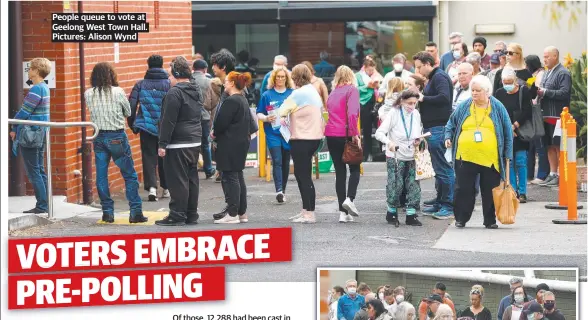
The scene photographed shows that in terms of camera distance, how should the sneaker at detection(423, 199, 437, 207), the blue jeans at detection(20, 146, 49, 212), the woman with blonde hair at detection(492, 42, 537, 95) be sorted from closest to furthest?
the blue jeans at detection(20, 146, 49, 212) < the sneaker at detection(423, 199, 437, 207) < the woman with blonde hair at detection(492, 42, 537, 95)

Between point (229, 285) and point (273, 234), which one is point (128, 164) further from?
point (229, 285)

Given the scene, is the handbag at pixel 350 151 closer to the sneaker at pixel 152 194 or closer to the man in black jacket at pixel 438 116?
the man in black jacket at pixel 438 116

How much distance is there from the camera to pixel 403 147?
41.3 ft

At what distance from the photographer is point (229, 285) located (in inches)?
341

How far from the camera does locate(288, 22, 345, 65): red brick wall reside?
2466 cm

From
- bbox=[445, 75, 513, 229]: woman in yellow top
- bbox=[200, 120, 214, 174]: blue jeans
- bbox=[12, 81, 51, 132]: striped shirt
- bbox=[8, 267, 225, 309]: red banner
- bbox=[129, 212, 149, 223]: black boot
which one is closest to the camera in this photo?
bbox=[8, 267, 225, 309]: red banner

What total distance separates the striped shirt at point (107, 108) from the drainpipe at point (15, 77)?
4.96 ft

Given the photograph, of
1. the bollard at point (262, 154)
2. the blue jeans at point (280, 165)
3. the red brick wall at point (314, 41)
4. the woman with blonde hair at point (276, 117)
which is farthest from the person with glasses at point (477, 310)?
the red brick wall at point (314, 41)

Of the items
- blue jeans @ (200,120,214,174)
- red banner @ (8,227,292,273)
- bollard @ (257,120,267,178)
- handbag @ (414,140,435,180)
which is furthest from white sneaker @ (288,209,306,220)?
bollard @ (257,120,267,178)

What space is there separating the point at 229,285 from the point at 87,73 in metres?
7.02

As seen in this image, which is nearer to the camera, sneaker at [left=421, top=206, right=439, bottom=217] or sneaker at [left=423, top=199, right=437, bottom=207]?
sneaker at [left=421, top=206, right=439, bottom=217]

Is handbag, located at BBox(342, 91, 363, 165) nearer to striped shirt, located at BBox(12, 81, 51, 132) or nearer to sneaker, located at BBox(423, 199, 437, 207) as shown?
sneaker, located at BBox(423, 199, 437, 207)

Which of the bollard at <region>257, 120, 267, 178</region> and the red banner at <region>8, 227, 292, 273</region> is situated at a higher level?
the bollard at <region>257, 120, 267, 178</region>

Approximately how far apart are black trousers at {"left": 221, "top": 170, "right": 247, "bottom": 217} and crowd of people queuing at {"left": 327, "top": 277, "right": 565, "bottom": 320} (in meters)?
4.73
